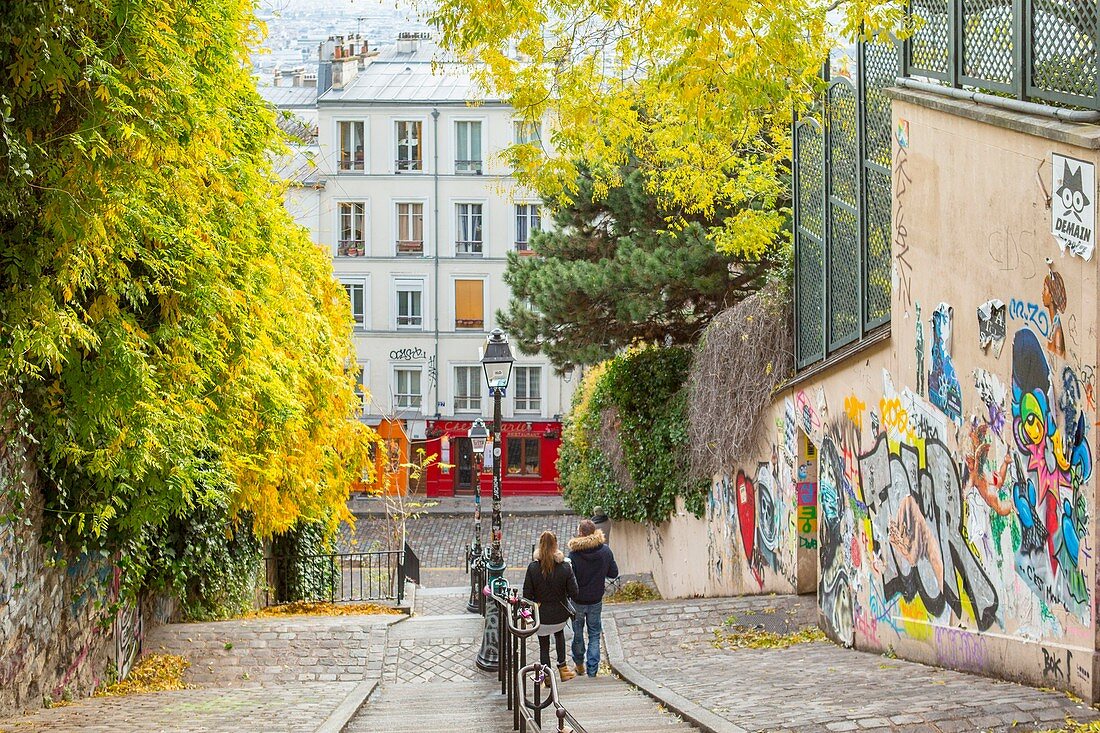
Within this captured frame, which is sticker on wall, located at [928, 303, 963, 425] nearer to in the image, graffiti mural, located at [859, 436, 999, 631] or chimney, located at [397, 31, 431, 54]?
graffiti mural, located at [859, 436, 999, 631]

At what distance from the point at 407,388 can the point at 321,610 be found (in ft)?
82.5

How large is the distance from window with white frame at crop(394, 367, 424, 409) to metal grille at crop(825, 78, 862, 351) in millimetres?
30263

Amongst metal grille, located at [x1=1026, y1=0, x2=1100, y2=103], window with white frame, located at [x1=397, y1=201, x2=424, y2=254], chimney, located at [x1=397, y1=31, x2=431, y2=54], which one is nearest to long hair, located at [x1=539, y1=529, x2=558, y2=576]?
metal grille, located at [x1=1026, y1=0, x2=1100, y2=103]

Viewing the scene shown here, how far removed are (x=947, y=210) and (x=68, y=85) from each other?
6227 mm

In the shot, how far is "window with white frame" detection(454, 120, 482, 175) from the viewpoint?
41.0m

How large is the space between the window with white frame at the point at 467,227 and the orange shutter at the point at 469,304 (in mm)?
1158

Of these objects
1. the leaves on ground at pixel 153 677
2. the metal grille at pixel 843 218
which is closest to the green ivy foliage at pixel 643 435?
the metal grille at pixel 843 218

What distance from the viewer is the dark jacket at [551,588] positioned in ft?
32.2

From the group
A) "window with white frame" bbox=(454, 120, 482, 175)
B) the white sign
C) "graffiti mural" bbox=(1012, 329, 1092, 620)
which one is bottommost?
"graffiti mural" bbox=(1012, 329, 1092, 620)

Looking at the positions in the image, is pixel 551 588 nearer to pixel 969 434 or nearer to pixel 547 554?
pixel 547 554

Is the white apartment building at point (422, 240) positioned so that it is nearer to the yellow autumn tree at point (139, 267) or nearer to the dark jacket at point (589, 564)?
the yellow autumn tree at point (139, 267)

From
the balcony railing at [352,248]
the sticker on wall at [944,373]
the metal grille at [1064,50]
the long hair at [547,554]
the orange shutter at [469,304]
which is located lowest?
the long hair at [547,554]

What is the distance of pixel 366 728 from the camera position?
866 centimetres

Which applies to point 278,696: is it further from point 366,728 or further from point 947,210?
point 947,210
